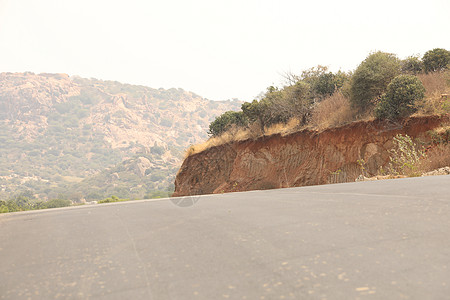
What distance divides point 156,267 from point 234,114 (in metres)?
28.4

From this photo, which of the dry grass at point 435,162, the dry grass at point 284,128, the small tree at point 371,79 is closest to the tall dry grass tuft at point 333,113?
the small tree at point 371,79

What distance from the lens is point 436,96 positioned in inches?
569

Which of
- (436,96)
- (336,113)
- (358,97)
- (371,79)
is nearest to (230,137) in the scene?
(336,113)

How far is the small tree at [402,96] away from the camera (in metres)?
14.6

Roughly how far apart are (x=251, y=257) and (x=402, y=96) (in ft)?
46.7

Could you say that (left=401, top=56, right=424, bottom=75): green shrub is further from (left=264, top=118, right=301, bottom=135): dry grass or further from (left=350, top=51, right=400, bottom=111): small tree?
(left=264, top=118, right=301, bottom=135): dry grass

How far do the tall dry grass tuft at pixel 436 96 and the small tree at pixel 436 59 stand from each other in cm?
254

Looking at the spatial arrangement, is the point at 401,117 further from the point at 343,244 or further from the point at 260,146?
the point at 343,244

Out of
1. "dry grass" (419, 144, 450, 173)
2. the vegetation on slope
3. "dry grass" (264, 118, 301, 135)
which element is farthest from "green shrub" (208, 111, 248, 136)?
"dry grass" (419, 144, 450, 173)

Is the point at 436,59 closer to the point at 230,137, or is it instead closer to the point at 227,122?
the point at 230,137

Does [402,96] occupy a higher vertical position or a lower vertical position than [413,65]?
lower

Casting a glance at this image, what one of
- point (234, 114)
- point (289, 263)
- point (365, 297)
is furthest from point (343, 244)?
point (234, 114)

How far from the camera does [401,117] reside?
15070mm

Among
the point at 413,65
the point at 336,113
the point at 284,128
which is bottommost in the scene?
the point at 284,128
